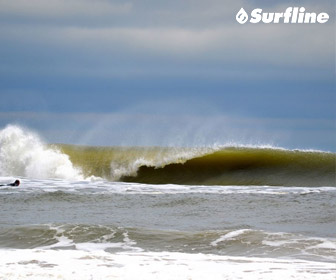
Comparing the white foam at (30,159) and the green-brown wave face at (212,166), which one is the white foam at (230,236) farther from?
the white foam at (30,159)

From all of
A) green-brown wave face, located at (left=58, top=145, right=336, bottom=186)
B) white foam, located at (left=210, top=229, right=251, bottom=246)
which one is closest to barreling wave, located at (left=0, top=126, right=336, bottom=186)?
green-brown wave face, located at (left=58, top=145, right=336, bottom=186)

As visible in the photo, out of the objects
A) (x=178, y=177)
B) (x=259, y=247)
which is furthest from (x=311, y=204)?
(x=178, y=177)

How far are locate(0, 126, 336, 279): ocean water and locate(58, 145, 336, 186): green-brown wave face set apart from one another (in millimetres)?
45

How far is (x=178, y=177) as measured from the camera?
22.1 metres

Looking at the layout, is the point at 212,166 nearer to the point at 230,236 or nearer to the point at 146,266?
the point at 230,236

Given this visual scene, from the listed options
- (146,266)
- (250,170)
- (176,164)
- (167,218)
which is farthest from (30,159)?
(146,266)

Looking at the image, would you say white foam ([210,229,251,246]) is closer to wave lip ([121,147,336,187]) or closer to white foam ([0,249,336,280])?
white foam ([0,249,336,280])

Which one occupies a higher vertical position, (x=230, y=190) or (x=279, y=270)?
(x=230, y=190)

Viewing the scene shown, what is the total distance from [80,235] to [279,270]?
159 inches

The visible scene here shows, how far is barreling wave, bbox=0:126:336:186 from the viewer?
71.8 feet

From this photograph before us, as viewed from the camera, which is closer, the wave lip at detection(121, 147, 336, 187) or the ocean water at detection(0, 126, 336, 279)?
the ocean water at detection(0, 126, 336, 279)

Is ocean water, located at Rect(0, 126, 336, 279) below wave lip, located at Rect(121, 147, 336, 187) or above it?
below

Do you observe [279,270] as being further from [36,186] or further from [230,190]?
[36,186]

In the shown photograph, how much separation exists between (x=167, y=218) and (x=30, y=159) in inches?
487
